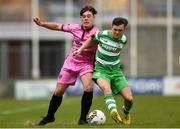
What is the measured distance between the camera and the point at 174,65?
51.9 metres

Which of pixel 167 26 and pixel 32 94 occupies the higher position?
pixel 167 26

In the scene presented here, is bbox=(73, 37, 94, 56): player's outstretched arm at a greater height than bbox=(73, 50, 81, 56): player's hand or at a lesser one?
greater

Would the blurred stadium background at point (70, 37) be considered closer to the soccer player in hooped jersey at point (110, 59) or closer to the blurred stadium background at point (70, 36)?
the blurred stadium background at point (70, 36)

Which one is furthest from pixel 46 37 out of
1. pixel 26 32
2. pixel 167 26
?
pixel 167 26

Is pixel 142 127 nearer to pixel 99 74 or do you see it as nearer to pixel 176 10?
pixel 99 74

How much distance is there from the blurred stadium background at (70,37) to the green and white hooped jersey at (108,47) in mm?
33576

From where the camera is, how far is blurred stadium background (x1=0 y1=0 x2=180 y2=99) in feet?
166

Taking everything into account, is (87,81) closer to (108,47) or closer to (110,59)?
(110,59)

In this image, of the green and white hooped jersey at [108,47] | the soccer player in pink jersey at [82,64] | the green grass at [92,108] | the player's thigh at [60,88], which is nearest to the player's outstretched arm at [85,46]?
the green and white hooped jersey at [108,47]

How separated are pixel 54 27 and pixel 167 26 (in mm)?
35294

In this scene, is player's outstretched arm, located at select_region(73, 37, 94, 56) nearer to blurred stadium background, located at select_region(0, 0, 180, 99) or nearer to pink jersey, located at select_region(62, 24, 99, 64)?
pink jersey, located at select_region(62, 24, 99, 64)

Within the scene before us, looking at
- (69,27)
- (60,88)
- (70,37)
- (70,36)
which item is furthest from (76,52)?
(70,37)

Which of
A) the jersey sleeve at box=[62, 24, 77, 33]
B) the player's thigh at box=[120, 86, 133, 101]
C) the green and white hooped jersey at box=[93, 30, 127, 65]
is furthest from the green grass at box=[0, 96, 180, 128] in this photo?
the jersey sleeve at box=[62, 24, 77, 33]

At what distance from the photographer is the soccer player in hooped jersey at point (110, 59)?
51.3 ft
